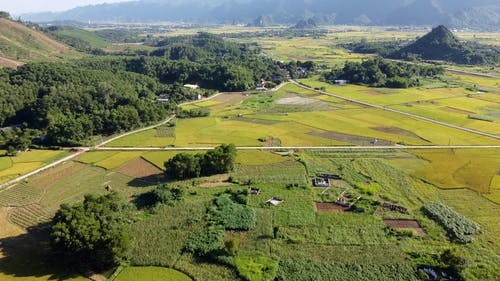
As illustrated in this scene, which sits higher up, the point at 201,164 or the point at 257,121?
the point at 257,121

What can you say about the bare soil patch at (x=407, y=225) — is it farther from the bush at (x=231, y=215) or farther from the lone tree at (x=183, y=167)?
the lone tree at (x=183, y=167)

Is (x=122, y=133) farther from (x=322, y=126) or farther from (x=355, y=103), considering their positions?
(x=355, y=103)

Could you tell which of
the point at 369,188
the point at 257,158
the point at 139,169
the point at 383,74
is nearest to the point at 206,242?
the point at 369,188

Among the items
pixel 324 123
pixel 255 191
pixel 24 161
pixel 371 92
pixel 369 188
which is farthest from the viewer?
pixel 371 92

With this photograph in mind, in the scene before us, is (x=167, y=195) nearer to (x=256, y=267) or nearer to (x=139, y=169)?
(x=139, y=169)

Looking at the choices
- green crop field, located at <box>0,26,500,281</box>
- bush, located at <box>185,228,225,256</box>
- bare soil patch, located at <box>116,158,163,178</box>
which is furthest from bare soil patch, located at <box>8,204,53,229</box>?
bush, located at <box>185,228,225,256</box>

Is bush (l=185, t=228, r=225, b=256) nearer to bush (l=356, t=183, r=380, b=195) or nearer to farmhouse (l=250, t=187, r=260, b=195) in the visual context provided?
farmhouse (l=250, t=187, r=260, b=195)
